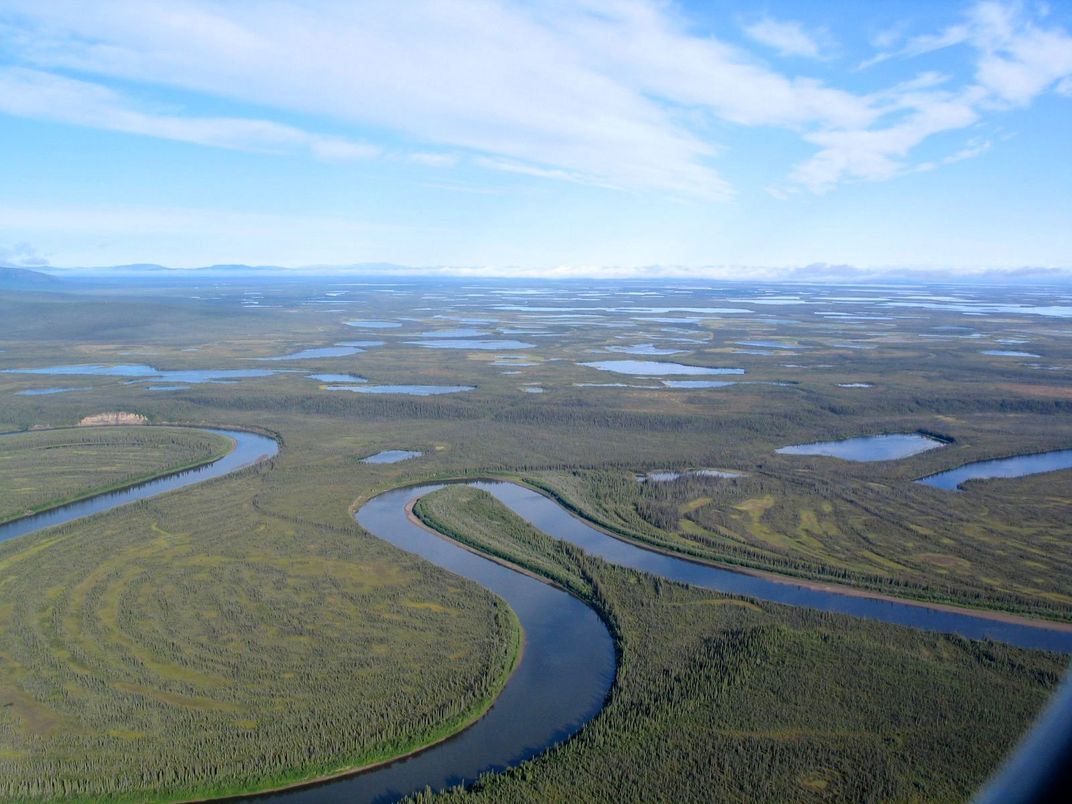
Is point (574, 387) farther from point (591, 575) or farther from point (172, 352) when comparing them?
point (172, 352)

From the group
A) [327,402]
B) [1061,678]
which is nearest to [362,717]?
[1061,678]

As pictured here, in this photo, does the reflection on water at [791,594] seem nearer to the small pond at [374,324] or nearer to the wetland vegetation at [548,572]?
the wetland vegetation at [548,572]

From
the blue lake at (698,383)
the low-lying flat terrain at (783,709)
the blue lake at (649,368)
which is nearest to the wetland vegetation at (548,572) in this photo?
the low-lying flat terrain at (783,709)

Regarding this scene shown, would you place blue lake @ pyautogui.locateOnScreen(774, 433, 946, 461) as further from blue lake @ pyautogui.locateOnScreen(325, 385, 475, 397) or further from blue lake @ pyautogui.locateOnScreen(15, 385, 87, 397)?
blue lake @ pyautogui.locateOnScreen(15, 385, 87, 397)

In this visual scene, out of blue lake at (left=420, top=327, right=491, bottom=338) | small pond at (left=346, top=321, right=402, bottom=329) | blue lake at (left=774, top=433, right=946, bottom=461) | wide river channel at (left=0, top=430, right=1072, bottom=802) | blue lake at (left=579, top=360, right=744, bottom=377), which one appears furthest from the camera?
small pond at (left=346, top=321, right=402, bottom=329)

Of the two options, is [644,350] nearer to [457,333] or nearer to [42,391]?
[457,333]

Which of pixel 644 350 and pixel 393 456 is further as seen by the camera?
pixel 644 350

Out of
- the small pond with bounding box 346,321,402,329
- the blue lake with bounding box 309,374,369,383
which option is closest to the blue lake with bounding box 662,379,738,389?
the blue lake with bounding box 309,374,369,383

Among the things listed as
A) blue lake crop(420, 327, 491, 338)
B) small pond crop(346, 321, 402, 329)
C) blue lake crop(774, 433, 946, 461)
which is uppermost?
blue lake crop(774, 433, 946, 461)

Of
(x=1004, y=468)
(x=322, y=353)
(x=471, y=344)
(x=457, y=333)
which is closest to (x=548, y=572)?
(x=1004, y=468)
